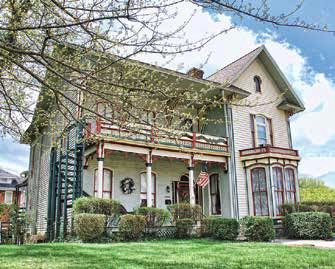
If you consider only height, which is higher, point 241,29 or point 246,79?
point 246,79

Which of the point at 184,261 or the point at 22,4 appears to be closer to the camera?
the point at 22,4

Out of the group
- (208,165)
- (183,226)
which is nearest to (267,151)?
Answer: (208,165)

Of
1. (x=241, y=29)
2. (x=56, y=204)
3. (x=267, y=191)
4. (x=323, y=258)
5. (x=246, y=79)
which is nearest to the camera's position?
(x=241, y=29)

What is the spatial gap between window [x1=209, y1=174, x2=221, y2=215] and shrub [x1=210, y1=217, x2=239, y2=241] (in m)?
4.87

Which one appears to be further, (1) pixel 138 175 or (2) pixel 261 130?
(2) pixel 261 130

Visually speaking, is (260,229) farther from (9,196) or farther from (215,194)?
(9,196)

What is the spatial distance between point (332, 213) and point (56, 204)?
13.2m

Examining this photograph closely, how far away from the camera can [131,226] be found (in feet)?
41.0

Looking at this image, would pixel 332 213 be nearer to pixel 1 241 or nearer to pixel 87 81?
pixel 1 241

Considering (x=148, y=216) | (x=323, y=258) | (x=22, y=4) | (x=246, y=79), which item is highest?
(x=246, y=79)

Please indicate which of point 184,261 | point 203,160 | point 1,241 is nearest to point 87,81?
point 184,261

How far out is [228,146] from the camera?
60.1 feet

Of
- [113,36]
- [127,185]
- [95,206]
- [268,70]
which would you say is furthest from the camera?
[268,70]

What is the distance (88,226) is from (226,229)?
528 centimetres
